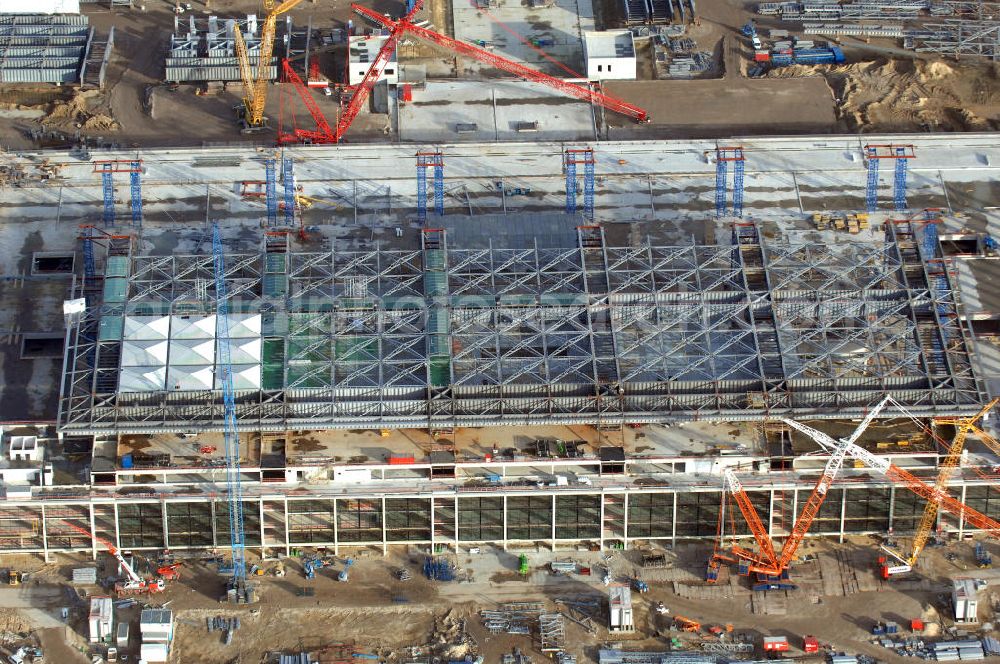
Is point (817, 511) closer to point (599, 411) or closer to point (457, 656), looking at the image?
point (599, 411)

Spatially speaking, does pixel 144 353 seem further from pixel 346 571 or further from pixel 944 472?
pixel 944 472

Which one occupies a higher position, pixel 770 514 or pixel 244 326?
pixel 244 326

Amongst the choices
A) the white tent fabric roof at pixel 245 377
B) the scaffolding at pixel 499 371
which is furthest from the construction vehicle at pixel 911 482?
the white tent fabric roof at pixel 245 377

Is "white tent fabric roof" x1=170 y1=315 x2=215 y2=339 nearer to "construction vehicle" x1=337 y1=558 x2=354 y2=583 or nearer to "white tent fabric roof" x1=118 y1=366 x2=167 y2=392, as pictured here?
"white tent fabric roof" x1=118 y1=366 x2=167 y2=392

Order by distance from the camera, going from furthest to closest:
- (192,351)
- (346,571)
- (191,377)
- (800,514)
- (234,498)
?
(192,351) → (800,514) → (191,377) → (346,571) → (234,498)

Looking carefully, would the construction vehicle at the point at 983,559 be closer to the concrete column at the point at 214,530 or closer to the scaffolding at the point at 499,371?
the scaffolding at the point at 499,371

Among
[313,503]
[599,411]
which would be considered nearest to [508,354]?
[599,411]

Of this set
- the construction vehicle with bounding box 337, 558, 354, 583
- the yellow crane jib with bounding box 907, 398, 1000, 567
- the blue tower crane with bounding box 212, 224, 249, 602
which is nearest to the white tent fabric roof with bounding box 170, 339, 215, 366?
the blue tower crane with bounding box 212, 224, 249, 602

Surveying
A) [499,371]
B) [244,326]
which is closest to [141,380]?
[244,326]

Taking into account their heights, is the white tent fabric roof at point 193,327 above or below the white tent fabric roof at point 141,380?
above
